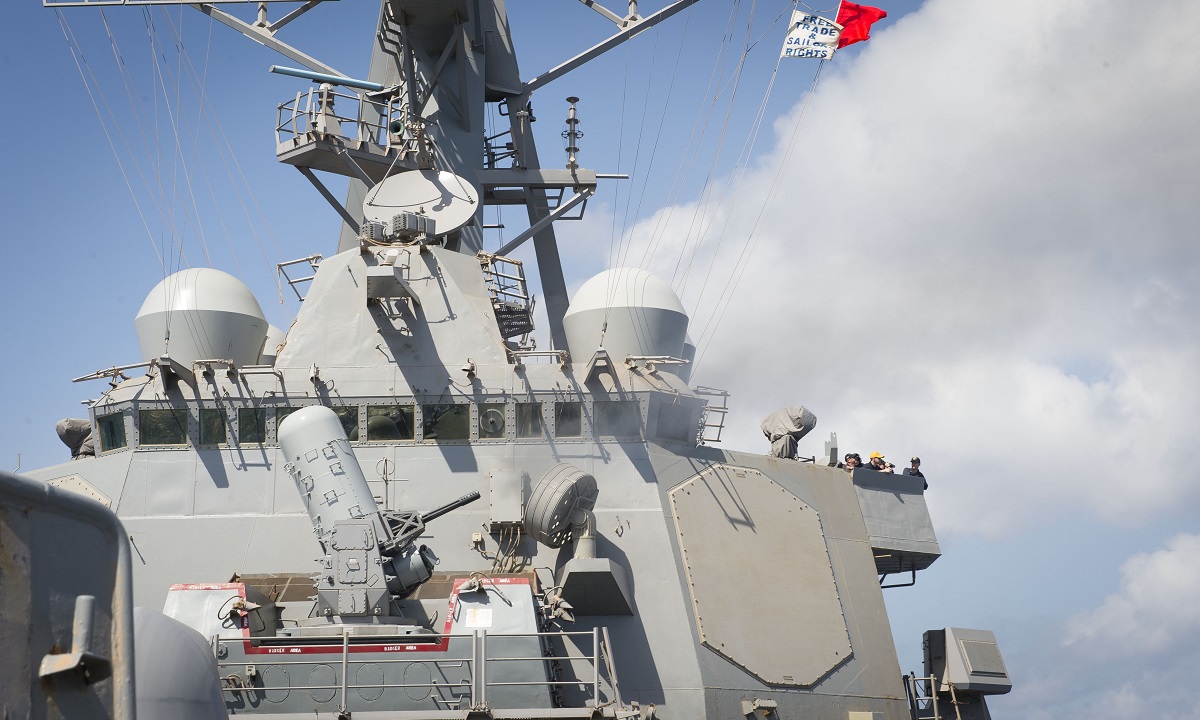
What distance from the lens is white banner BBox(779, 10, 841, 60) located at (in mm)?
16203

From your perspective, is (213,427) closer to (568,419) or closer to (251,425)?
(251,425)

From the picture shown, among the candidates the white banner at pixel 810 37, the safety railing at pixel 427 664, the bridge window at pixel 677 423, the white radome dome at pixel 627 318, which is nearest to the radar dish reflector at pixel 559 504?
the bridge window at pixel 677 423

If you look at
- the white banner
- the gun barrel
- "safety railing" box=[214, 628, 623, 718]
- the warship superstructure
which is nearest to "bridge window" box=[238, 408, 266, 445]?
the warship superstructure

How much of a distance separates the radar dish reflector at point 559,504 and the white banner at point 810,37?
21.4 ft

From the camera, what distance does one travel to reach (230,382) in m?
13.9

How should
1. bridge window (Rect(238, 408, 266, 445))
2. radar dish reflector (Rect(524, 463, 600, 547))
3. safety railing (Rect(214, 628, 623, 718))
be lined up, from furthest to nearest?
bridge window (Rect(238, 408, 266, 445))
radar dish reflector (Rect(524, 463, 600, 547))
safety railing (Rect(214, 628, 623, 718))

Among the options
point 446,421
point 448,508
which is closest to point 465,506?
point 446,421

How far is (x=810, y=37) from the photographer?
1630 centimetres

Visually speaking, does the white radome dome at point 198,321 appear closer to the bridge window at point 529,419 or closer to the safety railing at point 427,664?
the bridge window at point 529,419

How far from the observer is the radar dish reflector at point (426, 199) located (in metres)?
15.9

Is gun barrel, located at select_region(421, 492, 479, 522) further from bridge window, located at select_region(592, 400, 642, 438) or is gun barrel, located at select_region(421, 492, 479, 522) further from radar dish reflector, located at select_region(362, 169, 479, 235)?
radar dish reflector, located at select_region(362, 169, 479, 235)

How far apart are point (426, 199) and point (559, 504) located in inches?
203

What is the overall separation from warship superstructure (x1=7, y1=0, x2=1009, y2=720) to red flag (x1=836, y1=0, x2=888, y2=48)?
424cm

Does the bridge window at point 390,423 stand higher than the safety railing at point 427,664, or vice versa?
the bridge window at point 390,423
